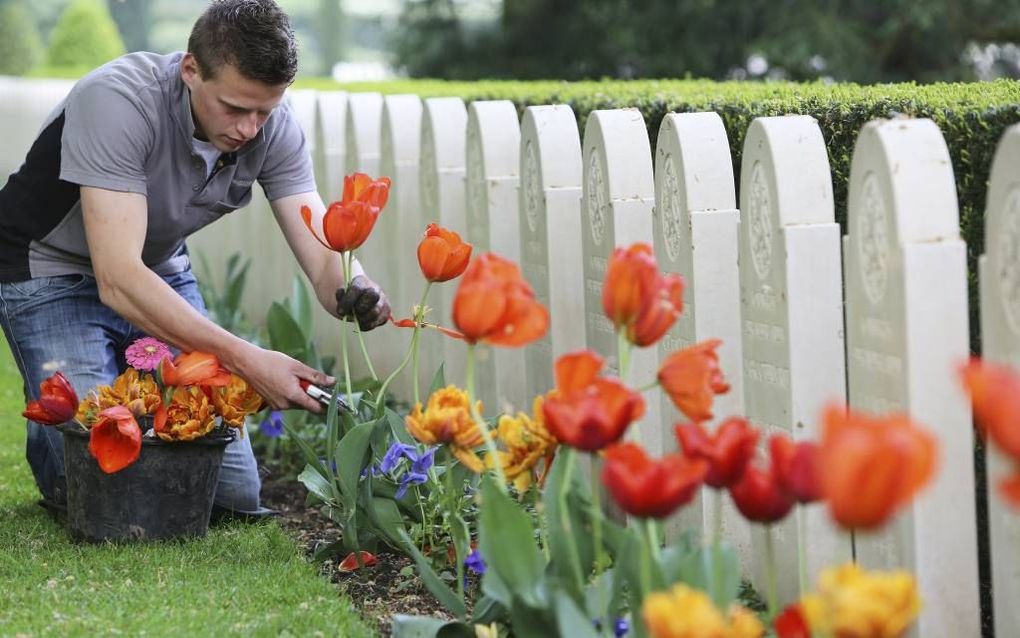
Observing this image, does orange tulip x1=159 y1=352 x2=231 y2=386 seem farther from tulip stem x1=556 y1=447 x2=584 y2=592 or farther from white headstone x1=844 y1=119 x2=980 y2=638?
white headstone x1=844 y1=119 x2=980 y2=638

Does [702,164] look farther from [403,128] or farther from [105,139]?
[403,128]

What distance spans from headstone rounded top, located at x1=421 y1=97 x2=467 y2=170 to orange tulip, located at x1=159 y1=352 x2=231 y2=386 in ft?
5.51

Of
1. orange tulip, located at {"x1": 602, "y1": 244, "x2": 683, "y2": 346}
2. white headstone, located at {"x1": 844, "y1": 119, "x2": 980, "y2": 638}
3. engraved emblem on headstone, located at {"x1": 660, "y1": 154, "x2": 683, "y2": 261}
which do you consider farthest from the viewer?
engraved emblem on headstone, located at {"x1": 660, "y1": 154, "x2": 683, "y2": 261}

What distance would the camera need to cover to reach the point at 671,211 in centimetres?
305

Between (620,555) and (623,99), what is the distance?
249 centimetres

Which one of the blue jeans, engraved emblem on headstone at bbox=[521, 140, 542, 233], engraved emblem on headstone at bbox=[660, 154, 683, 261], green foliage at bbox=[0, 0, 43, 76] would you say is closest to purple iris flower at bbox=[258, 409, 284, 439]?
the blue jeans

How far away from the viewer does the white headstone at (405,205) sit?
16.4ft

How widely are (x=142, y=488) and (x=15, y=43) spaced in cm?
1780

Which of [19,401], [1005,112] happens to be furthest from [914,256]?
[19,401]

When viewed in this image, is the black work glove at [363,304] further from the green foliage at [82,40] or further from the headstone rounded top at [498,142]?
the green foliage at [82,40]

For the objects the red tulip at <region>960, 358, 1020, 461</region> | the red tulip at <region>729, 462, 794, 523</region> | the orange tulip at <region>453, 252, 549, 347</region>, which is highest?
the orange tulip at <region>453, 252, 549, 347</region>

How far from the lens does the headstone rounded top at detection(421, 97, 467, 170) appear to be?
15.1 feet

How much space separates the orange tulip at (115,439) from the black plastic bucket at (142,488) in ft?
0.54

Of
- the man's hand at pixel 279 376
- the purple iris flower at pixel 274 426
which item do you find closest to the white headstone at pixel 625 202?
the man's hand at pixel 279 376
